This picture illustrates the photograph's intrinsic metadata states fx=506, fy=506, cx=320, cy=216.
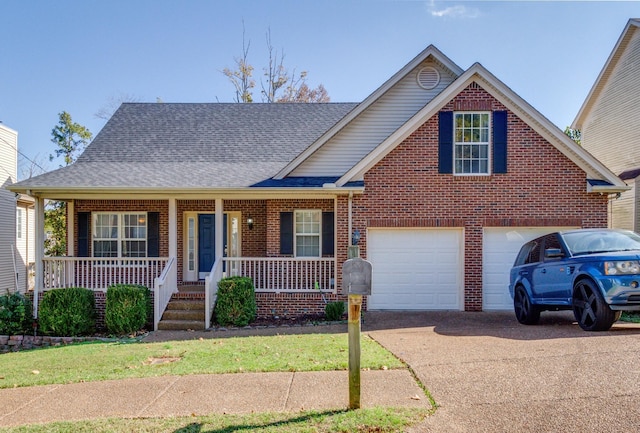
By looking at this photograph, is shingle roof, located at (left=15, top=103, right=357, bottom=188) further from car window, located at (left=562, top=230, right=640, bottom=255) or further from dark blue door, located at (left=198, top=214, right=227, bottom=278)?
car window, located at (left=562, top=230, right=640, bottom=255)

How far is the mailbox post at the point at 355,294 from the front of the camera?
5020 mm

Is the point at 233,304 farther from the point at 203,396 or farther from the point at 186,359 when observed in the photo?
the point at 203,396

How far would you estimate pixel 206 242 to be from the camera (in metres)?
14.6

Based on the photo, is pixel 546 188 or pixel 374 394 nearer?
pixel 374 394

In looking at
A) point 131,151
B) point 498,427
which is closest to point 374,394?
point 498,427

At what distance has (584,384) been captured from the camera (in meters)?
5.54

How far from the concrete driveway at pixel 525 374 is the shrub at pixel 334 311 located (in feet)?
5.83

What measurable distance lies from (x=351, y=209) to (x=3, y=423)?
8.46 m

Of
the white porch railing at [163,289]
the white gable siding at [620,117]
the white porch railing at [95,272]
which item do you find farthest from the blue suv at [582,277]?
the white porch railing at [95,272]

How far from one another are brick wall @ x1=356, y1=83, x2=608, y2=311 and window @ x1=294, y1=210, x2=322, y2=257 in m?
1.44

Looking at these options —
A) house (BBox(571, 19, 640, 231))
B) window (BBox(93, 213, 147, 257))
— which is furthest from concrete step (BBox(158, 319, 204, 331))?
house (BBox(571, 19, 640, 231))

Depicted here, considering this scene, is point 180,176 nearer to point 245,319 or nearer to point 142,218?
point 142,218

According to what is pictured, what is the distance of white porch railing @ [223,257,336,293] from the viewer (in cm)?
1254

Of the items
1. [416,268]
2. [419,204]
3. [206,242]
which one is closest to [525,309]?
[416,268]
